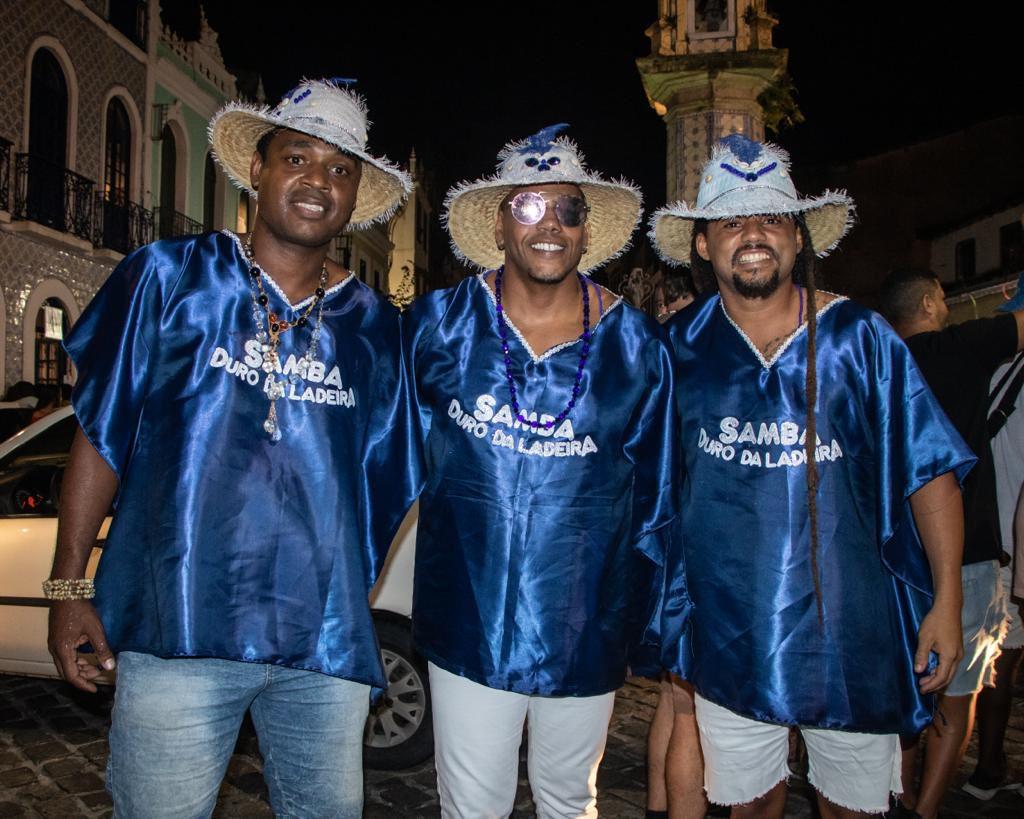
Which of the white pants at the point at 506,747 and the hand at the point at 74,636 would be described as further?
the white pants at the point at 506,747

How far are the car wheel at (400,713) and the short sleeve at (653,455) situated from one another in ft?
6.46

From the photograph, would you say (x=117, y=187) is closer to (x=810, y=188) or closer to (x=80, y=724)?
(x=80, y=724)

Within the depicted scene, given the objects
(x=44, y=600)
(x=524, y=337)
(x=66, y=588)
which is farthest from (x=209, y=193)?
(x=66, y=588)

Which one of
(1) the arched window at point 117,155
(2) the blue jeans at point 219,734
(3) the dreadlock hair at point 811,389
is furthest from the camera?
(1) the arched window at point 117,155

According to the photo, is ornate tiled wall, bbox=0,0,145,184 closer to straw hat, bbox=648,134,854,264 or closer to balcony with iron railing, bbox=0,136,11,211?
balcony with iron railing, bbox=0,136,11,211

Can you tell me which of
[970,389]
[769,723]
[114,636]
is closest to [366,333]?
[114,636]

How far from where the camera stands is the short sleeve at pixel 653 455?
2789 mm

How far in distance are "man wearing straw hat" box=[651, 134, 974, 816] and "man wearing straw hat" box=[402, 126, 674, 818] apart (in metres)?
0.20

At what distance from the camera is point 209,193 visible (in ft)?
69.2

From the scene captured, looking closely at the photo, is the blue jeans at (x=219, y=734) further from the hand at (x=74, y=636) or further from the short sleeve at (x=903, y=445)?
the short sleeve at (x=903, y=445)

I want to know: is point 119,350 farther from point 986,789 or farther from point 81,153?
point 81,153

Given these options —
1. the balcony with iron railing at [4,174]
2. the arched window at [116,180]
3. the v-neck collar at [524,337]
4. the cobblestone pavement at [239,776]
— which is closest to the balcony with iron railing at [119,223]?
the arched window at [116,180]

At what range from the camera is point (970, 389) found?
3.47 m

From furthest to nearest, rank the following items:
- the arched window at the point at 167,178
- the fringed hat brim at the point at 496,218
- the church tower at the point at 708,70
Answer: the arched window at the point at 167,178 < the church tower at the point at 708,70 < the fringed hat brim at the point at 496,218
